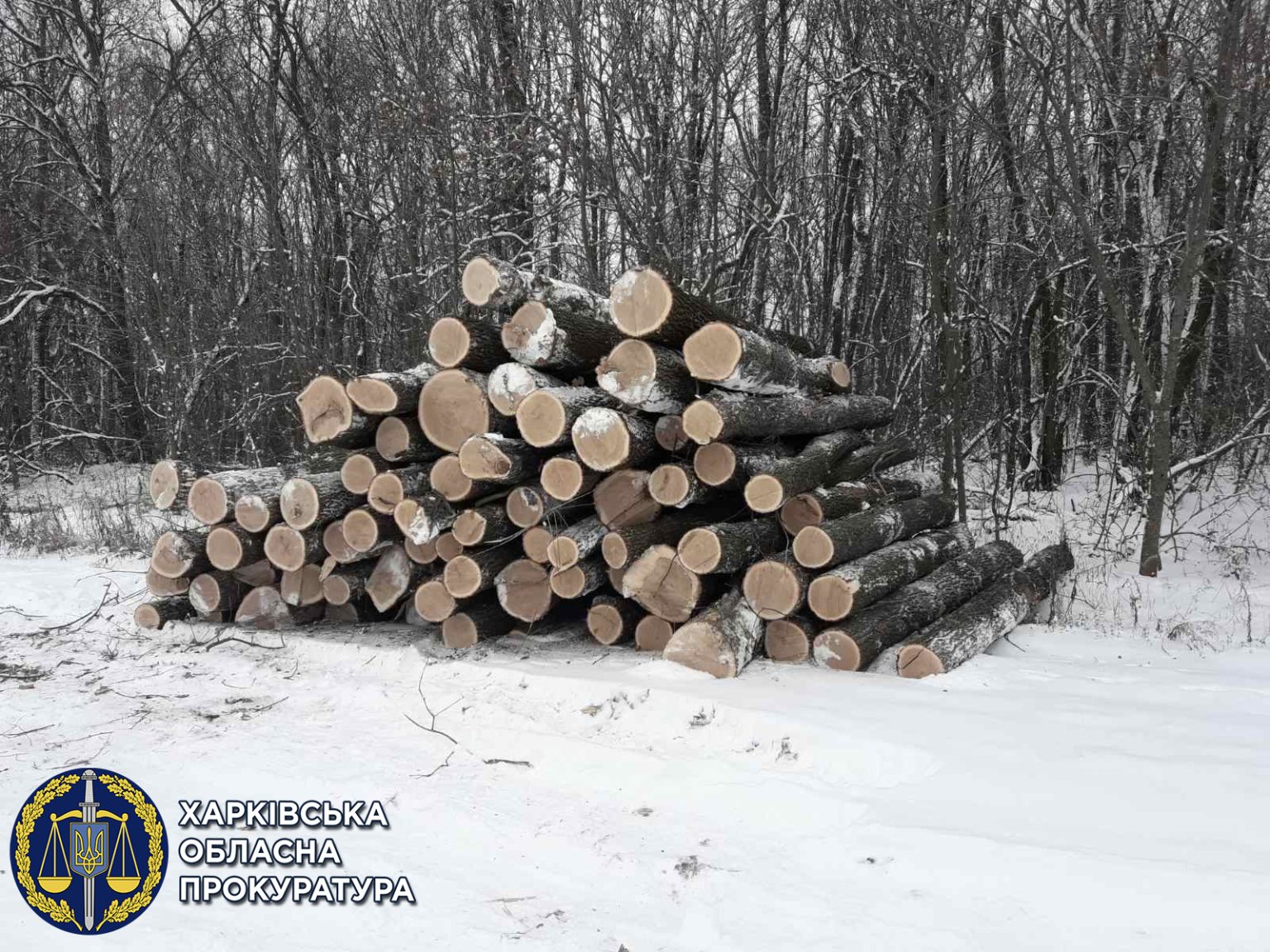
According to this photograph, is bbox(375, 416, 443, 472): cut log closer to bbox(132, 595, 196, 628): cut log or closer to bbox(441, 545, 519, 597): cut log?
bbox(441, 545, 519, 597): cut log

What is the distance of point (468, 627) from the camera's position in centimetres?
565

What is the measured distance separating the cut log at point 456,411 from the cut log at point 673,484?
3.48 ft

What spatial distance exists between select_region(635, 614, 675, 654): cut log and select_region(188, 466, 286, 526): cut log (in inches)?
109

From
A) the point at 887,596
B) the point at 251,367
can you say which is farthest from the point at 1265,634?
the point at 251,367

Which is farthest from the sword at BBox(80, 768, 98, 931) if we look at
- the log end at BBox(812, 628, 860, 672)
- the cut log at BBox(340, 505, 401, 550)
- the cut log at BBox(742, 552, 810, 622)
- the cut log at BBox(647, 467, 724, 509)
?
the log end at BBox(812, 628, 860, 672)

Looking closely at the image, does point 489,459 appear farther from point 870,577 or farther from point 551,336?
point 870,577

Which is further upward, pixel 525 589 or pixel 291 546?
pixel 291 546

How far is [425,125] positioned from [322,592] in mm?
6886

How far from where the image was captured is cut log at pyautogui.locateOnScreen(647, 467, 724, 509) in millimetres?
5262

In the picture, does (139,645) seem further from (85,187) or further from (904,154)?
(85,187)

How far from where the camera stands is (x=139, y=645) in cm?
589

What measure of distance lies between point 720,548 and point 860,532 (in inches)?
42.4

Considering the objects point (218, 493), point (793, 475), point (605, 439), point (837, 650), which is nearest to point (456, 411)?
point (605, 439)

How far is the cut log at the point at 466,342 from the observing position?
558 cm
